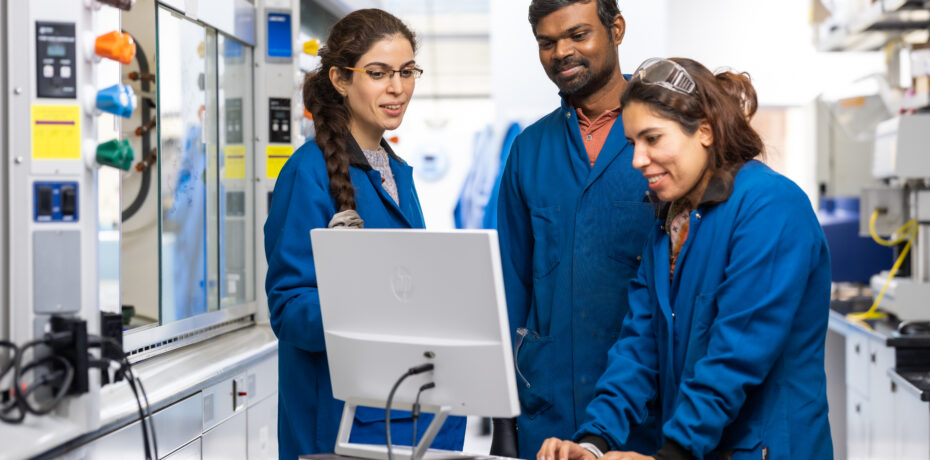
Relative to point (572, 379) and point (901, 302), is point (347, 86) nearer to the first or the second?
point (572, 379)

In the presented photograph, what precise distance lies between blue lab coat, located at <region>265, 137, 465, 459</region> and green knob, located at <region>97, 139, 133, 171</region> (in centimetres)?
33

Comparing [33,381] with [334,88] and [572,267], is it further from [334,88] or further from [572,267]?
[572,267]

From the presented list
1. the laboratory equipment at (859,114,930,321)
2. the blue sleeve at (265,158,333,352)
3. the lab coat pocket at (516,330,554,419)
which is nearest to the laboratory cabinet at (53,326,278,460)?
the blue sleeve at (265,158,333,352)

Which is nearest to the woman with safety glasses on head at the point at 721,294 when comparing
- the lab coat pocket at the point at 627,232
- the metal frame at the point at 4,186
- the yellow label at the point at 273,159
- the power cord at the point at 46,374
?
the lab coat pocket at the point at 627,232

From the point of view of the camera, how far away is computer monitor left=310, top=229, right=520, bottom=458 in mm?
1469

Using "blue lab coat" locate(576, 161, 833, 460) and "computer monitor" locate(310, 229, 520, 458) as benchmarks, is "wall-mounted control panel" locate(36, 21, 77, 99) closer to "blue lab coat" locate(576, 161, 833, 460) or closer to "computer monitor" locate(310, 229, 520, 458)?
"computer monitor" locate(310, 229, 520, 458)

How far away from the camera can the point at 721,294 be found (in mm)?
1629

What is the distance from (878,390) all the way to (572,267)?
90.0 inches

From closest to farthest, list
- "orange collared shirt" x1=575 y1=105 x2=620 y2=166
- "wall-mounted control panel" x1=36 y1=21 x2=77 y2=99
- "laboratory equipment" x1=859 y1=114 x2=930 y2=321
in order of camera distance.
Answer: "wall-mounted control panel" x1=36 y1=21 x2=77 y2=99
"orange collared shirt" x1=575 y1=105 x2=620 y2=166
"laboratory equipment" x1=859 y1=114 x2=930 y2=321

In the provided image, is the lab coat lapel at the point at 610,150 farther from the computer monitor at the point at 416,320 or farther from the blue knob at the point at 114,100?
the blue knob at the point at 114,100

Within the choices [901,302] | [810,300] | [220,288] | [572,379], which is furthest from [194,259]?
[901,302]

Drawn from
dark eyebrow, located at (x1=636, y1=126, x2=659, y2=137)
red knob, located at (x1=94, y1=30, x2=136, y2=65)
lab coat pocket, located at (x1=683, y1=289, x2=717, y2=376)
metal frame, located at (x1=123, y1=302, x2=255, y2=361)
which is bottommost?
metal frame, located at (x1=123, y1=302, x2=255, y2=361)

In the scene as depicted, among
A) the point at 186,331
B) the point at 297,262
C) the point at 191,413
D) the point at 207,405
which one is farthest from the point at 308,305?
the point at 186,331

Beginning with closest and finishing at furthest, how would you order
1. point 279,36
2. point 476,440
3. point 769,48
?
1. point 279,36
2. point 476,440
3. point 769,48
